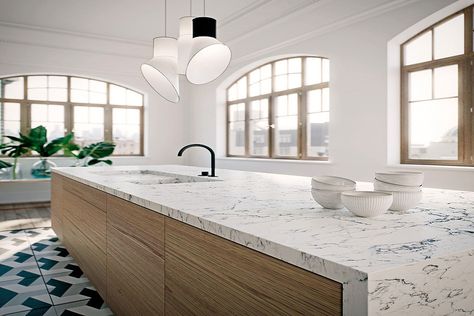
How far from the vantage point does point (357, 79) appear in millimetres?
5004

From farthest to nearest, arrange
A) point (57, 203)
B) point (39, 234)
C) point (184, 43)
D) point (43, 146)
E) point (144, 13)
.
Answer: point (43, 146)
point (144, 13)
point (39, 234)
point (57, 203)
point (184, 43)

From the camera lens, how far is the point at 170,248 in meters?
1.42

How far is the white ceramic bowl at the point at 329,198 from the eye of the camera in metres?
1.29

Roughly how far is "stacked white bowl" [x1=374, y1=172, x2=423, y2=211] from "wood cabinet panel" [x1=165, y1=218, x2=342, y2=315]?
583mm

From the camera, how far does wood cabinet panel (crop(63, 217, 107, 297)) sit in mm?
2284

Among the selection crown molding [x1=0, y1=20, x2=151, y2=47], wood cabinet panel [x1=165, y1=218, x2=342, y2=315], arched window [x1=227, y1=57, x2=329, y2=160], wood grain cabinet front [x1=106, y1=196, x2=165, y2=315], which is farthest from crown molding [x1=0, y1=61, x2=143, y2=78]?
wood cabinet panel [x1=165, y1=218, x2=342, y2=315]

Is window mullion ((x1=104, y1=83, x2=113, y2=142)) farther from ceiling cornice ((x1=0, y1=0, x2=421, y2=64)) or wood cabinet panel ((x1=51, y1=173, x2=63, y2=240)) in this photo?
wood cabinet panel ((x1=51, y1=173, x2=63, y2=240))

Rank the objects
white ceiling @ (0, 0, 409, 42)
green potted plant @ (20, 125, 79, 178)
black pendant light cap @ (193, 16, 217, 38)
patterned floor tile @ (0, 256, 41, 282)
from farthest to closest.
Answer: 1. green potted plant @ (20, 125, 79, 178)
2. white ceiling @ (0, 0, 409, 42)
3. patterned floor tile @ (0, 256, 41, 282)
4. black pendant light cap @ (193, 16, 217, 38)

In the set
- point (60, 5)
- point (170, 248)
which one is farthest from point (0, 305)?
point (60, 5)

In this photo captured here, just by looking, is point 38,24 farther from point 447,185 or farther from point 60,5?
point 447,185

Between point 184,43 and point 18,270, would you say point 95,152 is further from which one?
point 184,43

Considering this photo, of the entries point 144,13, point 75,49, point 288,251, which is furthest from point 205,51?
point 75,49

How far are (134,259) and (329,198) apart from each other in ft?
3.07

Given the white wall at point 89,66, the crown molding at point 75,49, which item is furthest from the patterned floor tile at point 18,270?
the crown molding at point 75,49
